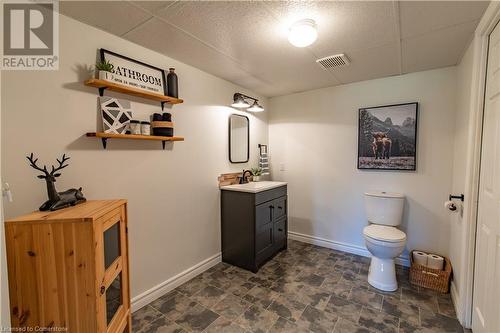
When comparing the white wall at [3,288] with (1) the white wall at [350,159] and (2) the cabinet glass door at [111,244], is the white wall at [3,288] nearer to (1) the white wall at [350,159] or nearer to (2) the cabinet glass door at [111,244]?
(2) the cabinet glass door at [111,244]

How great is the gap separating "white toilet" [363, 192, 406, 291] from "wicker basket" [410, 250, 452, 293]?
0.73 feet

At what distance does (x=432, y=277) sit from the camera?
208 cm

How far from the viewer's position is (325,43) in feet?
5.94

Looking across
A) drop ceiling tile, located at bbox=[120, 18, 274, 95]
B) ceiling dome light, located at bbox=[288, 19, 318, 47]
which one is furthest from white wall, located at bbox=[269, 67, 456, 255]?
ceiling dome light, located at bbox=[288, 19, 318, 47]

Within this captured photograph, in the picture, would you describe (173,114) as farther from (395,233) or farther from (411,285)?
(411,285)

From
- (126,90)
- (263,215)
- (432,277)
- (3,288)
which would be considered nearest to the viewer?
(3,288)

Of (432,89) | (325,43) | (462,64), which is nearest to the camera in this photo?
(325,43)

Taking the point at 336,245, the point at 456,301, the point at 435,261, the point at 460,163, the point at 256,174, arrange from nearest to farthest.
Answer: the point at 456,301, the point at 460,163, the point at 435,261, the point at 336,245, the point at 256,174

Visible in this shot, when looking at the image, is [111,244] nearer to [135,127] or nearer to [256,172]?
[135,127]

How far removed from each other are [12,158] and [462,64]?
354cm

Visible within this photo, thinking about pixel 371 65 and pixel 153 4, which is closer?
pixel 153 4

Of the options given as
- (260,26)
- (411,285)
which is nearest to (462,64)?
(260,26)

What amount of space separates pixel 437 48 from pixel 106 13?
8.50ft

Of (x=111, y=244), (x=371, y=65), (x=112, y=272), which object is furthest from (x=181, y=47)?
(x=371, y=65)
